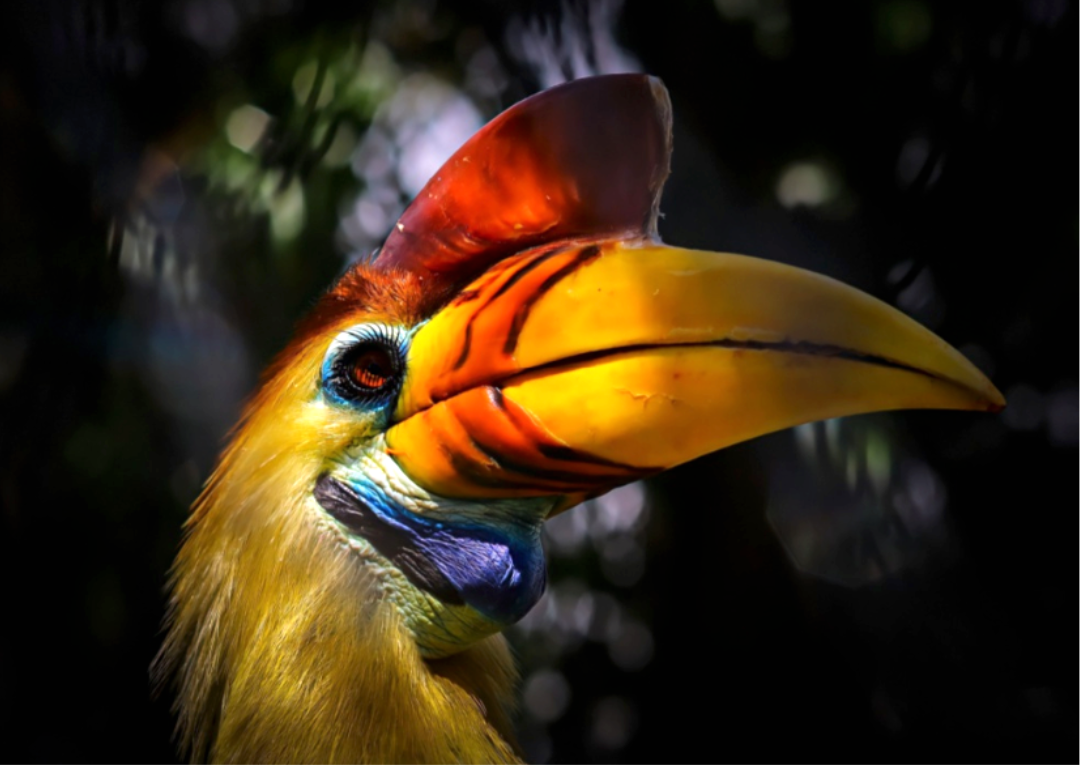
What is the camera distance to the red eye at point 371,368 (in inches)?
35.4

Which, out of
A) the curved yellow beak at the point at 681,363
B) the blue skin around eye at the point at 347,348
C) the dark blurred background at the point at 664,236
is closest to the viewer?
the curved yellow beak at the point at 681,363

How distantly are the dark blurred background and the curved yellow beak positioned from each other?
44 centimetres

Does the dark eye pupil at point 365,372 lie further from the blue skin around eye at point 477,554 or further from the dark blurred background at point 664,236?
the dark blurred background at point 664,236

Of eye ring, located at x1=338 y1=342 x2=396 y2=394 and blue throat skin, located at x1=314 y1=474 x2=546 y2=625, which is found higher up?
eye ring, located at x1=338 y1=342 x2=396 y2=394

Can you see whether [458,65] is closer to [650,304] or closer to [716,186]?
[716,186]

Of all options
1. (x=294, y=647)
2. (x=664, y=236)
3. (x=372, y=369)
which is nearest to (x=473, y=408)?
(x=372, y=369)

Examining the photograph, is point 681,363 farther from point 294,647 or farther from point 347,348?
point 294,647

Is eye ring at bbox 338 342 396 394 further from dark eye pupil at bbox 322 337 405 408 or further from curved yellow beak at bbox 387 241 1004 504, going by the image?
curved yellow beak at bbox 387 241 1004 504

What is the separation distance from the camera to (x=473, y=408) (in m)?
0.81

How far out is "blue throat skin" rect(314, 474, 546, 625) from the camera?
86cm

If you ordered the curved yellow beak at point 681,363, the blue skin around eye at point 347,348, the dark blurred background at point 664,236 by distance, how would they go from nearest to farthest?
the curved yellow beak at point 681,363 < the blue skin around eye at point 347,348 < the dark blurred background at point 664,236

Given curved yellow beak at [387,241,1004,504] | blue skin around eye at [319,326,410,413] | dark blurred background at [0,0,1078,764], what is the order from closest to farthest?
curved yellow beak at [387,241,1004,504], blue skin around eye at [319,326,410,413], dark blurred background at [0,0,1078,764]

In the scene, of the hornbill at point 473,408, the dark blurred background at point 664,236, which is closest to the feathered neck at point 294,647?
the hornbill at point 473,408

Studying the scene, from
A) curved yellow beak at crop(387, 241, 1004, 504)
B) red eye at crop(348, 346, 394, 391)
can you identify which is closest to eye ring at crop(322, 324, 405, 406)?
red eye at crop(348, 346, 394, 391)
